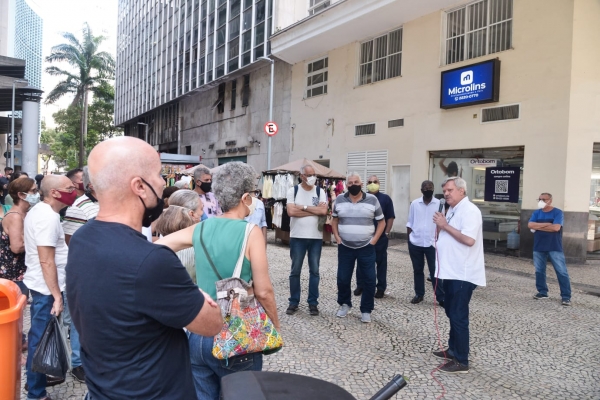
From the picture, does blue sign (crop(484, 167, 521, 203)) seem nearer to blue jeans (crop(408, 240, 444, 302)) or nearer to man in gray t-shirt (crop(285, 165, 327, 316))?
blue jeans (crop(408, 240, 444, 302))

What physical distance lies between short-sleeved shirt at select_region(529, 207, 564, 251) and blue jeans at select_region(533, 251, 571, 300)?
9cm

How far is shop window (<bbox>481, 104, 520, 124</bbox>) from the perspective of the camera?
37.7 ft

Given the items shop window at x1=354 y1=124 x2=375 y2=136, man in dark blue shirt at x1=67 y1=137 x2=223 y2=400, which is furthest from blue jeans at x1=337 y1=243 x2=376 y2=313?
shop window at x1=354 y1=124 x2=375 y2=136

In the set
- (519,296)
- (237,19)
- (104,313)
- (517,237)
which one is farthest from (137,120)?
(104,313)

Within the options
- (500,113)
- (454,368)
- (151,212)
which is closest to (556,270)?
(454,368)

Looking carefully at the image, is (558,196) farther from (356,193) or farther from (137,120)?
(137,120)

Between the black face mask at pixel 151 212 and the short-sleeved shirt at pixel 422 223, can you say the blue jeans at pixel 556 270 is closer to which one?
the short-sleeved shirt at pixel 422 223

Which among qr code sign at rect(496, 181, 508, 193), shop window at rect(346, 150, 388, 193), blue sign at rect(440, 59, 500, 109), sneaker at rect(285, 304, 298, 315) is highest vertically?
blue sign at rect(440, 59, 500, 109)

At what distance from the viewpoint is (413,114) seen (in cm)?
1410

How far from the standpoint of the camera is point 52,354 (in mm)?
2836

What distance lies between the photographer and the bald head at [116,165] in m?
1.47

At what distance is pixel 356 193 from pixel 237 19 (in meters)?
20.5

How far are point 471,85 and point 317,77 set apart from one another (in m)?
7.91

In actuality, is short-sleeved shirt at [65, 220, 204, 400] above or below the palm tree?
below
